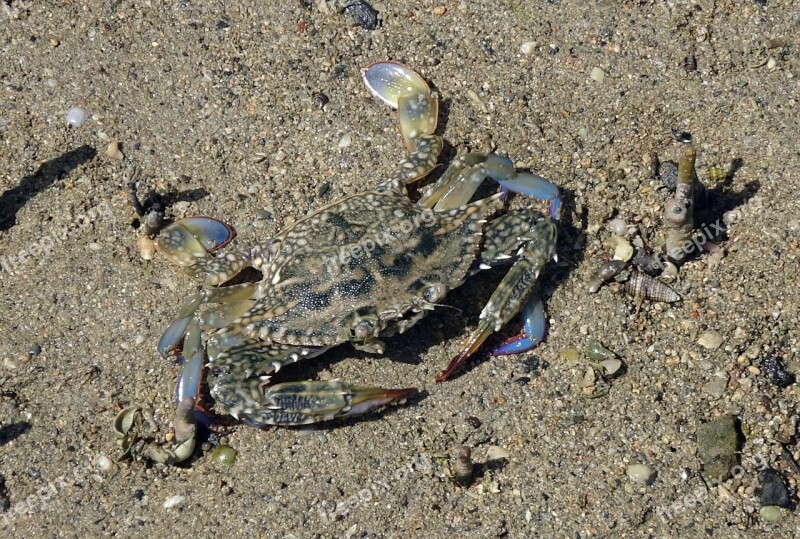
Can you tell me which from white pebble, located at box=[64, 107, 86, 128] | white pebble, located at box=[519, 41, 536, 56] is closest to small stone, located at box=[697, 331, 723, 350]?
white pebble, located at box=[519, 41, 536, 56]

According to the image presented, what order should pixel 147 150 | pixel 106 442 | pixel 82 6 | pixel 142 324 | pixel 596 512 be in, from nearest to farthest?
pixel 596 512, pixel 106 442, pixel 142 324, pixel 147 150, pixel 82 6

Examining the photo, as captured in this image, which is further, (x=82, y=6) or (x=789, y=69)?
(x=82, y=6)

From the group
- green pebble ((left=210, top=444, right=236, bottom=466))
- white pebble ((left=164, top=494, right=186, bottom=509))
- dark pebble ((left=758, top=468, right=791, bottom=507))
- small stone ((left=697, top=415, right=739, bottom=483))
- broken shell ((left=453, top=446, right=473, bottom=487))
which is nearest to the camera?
broken shell ((left=453, top=446, right=473, bottom=487))

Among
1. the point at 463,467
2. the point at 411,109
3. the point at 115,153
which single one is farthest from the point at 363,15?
the point at 463,467

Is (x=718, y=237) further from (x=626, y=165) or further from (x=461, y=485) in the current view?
(x=461, y=485)

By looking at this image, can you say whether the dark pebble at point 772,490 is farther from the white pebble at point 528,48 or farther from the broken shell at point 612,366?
the white pebble at point 528,48

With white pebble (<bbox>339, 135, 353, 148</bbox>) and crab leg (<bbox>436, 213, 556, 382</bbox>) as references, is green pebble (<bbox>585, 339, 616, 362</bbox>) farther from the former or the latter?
white pebble (<bbox>339, 135, 353, 148</bbox>)

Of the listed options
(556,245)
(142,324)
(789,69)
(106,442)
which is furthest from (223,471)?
(789,69)
